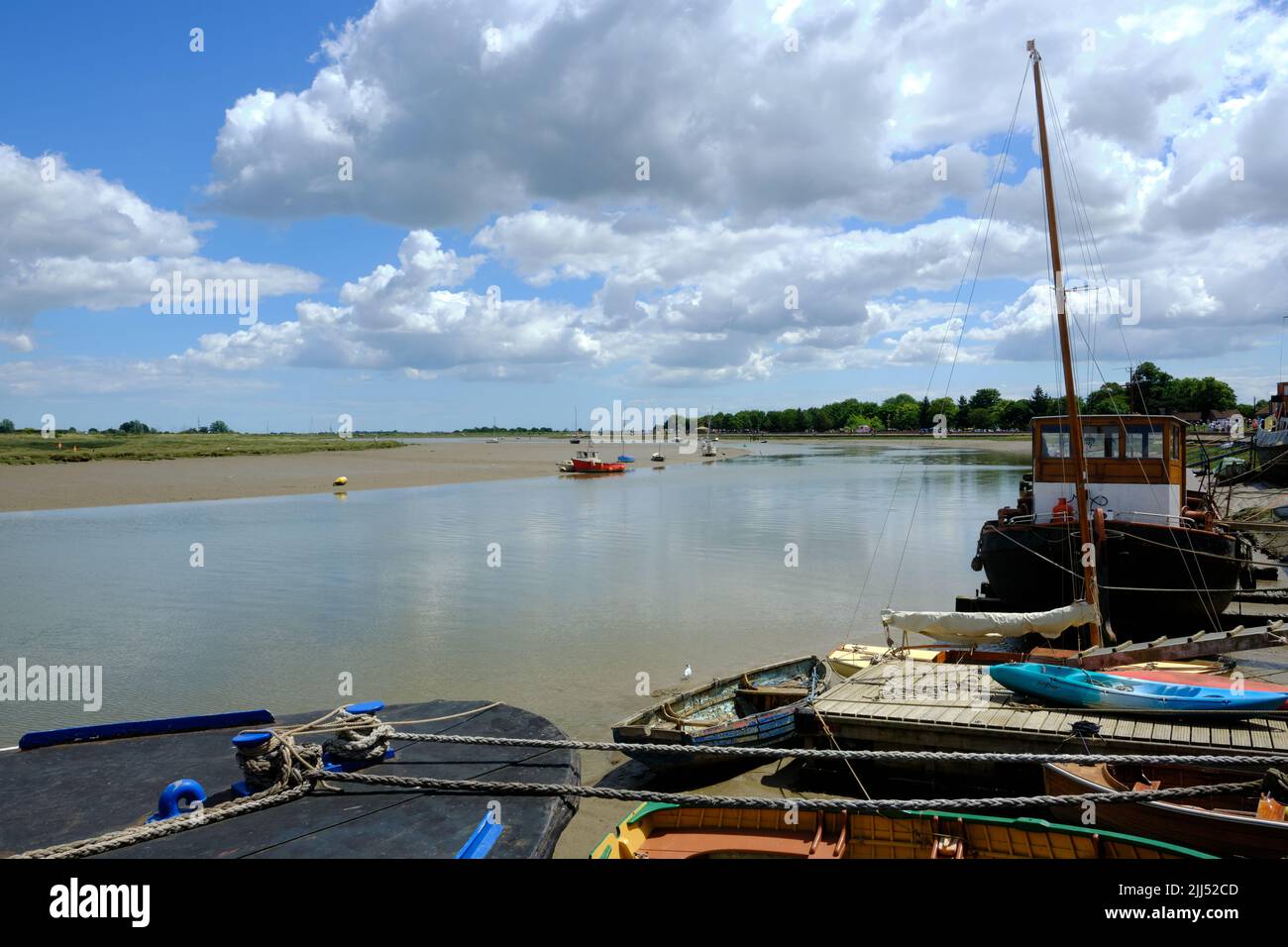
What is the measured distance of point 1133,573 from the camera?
1998cm

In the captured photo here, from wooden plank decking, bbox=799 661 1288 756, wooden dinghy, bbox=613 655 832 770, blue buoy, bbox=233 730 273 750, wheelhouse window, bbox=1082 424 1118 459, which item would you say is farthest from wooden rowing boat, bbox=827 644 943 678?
blue buoy, bbox=233 730 273 750

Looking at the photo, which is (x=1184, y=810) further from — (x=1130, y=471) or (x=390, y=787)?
(x=1130, y=471)

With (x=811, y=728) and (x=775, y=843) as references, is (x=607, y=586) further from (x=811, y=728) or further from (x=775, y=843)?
(x=775, y=843)

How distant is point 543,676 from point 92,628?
1367cm

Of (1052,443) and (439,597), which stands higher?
(1052,443)

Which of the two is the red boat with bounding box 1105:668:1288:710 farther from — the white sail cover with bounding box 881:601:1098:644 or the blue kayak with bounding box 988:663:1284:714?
the white sail cover with bounding box 881:601:1098:644

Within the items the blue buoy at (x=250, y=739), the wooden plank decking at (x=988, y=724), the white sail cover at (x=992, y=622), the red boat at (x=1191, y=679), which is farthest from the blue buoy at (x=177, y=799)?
the white sail cover at (x=992, y=622)

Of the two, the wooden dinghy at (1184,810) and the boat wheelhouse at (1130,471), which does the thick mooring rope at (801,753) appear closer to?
the wooden dinghy at (1184,810)

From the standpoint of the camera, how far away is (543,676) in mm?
18250

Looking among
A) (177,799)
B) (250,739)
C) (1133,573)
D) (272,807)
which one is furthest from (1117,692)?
(177,799)

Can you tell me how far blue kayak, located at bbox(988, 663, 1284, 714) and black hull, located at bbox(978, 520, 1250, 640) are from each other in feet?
24.8

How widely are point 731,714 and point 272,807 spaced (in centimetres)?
908

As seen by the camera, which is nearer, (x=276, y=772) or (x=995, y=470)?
(x=276, y=772)
